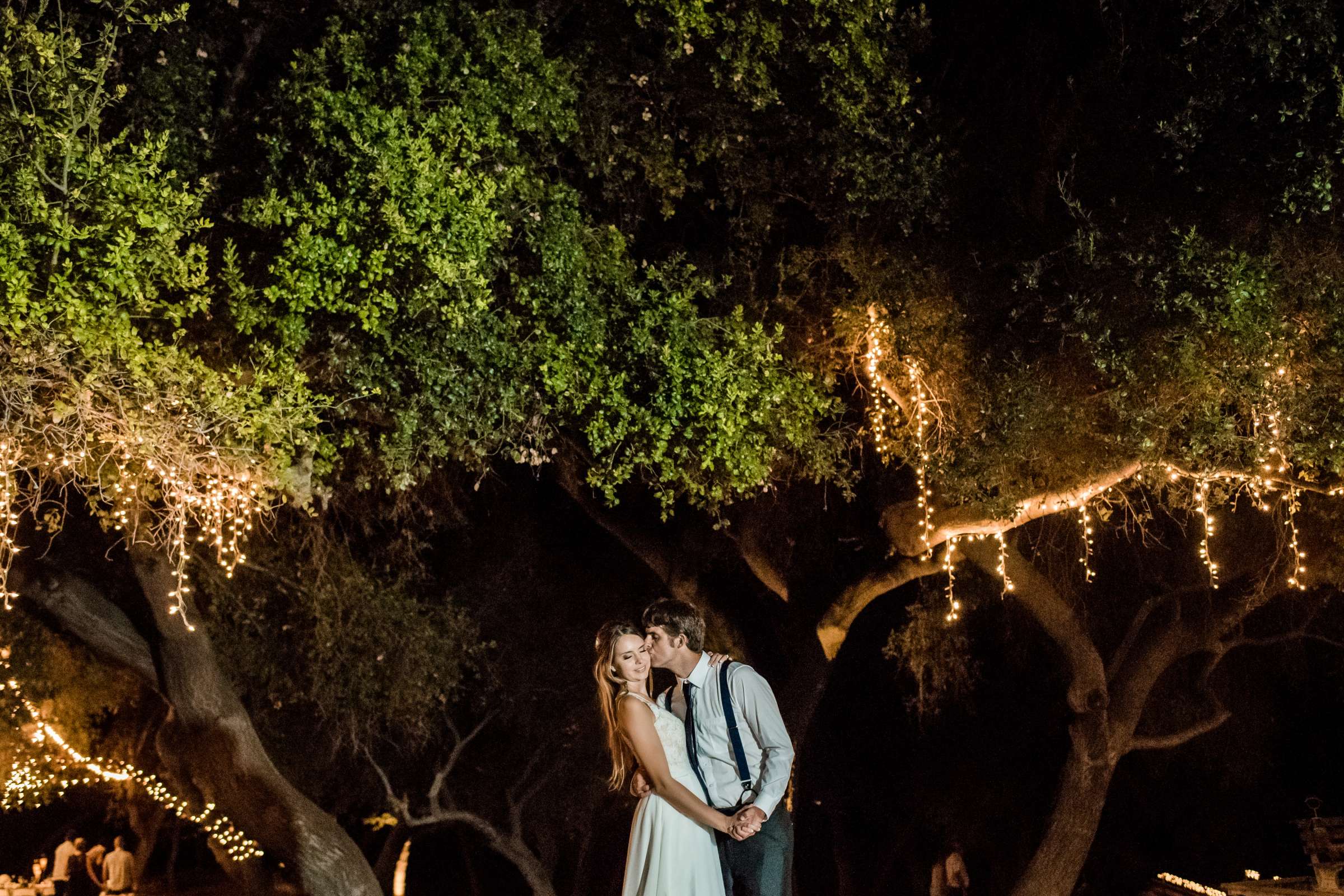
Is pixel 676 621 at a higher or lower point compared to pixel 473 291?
lower

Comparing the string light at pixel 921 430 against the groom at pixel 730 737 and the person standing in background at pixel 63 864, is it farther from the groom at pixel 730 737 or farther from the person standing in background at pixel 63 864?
the person standing in background at pixel 63 864

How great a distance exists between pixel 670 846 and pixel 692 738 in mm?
423

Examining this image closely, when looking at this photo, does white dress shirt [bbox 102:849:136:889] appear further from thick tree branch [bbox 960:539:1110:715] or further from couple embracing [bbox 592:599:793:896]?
couple embracing [bbox 592:599:793:896]

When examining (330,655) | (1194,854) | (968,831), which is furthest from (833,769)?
(330,655)

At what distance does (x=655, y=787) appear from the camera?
4.71 metres

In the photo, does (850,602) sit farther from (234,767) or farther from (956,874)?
(234,767)

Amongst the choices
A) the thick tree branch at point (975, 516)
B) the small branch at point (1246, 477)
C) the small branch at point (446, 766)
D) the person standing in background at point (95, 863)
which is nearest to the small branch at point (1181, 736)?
the thick tree branch at point (975, 516)

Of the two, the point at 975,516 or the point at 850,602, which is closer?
the point at 975,516

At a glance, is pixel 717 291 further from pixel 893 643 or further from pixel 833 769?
pixel 833 769

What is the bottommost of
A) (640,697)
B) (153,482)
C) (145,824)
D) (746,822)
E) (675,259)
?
(145,824)

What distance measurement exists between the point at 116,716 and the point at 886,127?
1307cm

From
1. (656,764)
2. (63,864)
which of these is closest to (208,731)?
(656,764)

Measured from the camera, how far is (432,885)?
26.6 metres

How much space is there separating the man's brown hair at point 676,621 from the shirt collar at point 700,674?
5 centimetres
